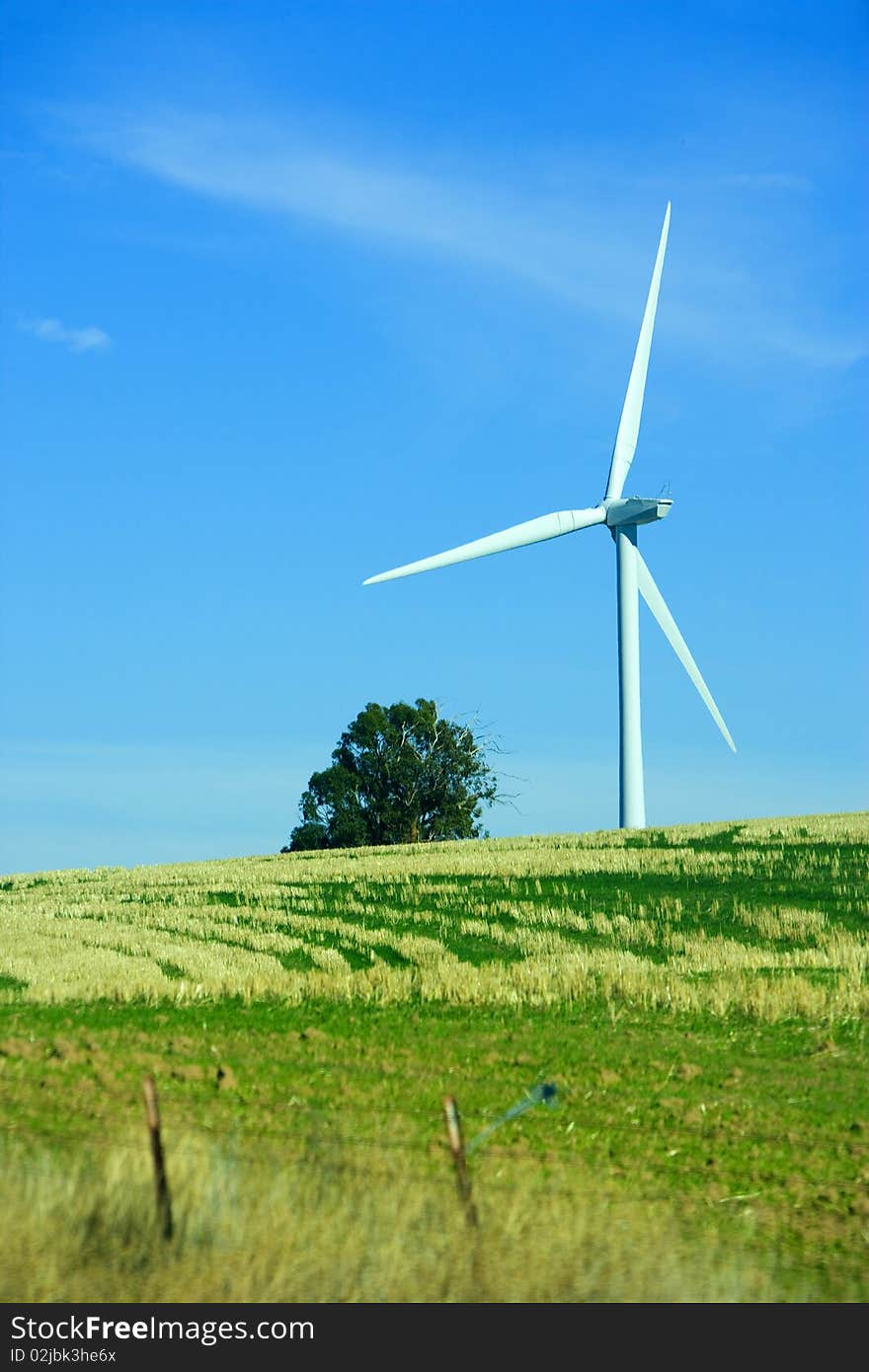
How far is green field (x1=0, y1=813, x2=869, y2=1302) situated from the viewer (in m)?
12.2

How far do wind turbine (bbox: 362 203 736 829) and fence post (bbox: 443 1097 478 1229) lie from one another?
54.7 meters

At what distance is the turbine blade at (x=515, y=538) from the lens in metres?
62.0

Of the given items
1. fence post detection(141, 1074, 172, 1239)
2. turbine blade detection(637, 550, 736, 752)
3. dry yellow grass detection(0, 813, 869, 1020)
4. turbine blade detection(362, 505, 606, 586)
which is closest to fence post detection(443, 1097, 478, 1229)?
fence post detection(141, 1074, 172, 1239)

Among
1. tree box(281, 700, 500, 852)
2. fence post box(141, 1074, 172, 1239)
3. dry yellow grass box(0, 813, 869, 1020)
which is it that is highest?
tree box(281, 700, 500, 852)

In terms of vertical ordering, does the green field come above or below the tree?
below

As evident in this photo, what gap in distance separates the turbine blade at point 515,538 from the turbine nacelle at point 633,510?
44 cm

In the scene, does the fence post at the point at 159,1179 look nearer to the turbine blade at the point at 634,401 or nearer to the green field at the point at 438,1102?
the green field at the point at 438,1102

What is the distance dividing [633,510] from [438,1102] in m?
56.1

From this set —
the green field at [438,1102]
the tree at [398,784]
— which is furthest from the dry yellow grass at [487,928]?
the tree at [398,784]

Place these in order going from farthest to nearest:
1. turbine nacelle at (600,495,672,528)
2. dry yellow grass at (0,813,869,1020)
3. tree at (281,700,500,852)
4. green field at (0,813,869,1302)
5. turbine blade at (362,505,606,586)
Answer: tree at (281,700,500,852), turbine nacelle at (600,495,672,528), turbine blade at (362,505,606,586), dry yellow grass at (0,813,869,1020), green field at (0,813,869,1302)

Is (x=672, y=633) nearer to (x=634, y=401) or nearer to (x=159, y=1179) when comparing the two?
(x=634, y=401)

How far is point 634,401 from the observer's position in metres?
72.0

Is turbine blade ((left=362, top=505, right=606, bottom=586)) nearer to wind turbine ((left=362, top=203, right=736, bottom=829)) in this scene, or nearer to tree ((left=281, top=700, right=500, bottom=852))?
wind turbine ((left=362, top=203, right=736, bottom=829))

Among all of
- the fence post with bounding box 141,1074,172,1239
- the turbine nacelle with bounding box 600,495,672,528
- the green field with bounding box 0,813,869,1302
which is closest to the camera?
the green field with bounding box 0,813,869,1302
